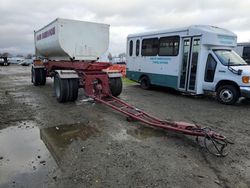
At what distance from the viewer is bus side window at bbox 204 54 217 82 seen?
8844 mm

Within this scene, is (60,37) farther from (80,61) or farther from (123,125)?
(123,125)

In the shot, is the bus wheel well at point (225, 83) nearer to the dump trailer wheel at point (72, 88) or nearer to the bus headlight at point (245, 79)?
the bus headlight at point (245, 79)

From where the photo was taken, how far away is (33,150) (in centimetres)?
433

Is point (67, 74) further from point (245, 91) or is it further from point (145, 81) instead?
point (245, 91)

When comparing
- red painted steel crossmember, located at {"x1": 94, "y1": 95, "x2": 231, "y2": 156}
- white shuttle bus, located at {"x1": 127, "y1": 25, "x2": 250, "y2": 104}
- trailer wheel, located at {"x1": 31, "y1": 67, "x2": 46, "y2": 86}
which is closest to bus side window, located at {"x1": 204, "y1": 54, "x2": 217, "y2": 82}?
white shuttle bus, located at {"x1": 127, "y1": 25, "x2": 250, "y2": 104}

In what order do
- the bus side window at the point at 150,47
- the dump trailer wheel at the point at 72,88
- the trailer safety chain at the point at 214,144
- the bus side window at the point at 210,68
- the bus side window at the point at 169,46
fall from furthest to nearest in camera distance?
the bus side window at the point at 150,47 → the bus side window at the point at 169,46 → the bus side window at the point at 210,68 → the dump trailer wheel at the point at 72,88 → the trailer safety chain at the point at 214,144

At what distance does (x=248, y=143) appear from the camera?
478 centimetres

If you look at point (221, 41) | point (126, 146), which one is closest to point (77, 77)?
point (126, 146)

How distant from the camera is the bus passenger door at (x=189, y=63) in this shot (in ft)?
30.1

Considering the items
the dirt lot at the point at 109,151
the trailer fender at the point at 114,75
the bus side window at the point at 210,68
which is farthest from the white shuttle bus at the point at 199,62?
the trailer fender at the point at 114,75

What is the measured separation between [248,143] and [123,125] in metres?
2.92

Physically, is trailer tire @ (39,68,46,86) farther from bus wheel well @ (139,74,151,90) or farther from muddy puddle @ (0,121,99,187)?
muddy puddle @ (0,121,99,187)

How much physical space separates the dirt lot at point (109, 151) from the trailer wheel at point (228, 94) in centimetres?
100

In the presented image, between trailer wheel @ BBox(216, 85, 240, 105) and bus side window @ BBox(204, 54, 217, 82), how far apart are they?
1.89ft
